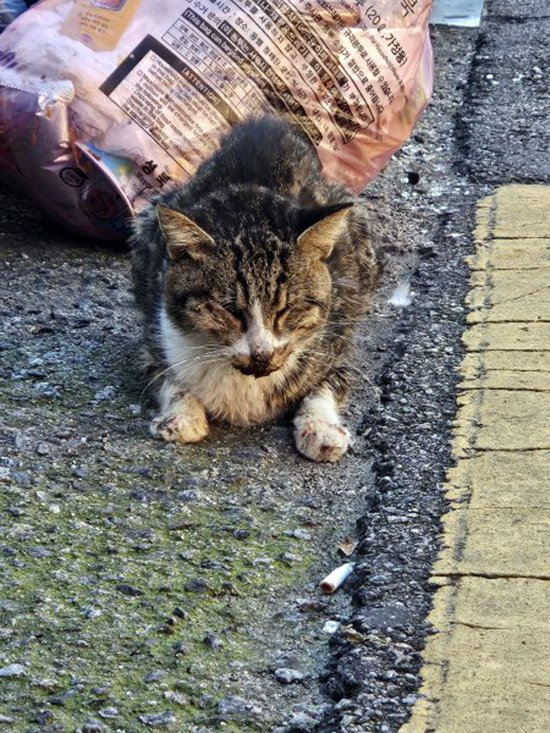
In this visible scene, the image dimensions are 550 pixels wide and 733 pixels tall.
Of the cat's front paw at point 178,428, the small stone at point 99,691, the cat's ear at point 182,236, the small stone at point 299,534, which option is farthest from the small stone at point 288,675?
the cat's ear at point 182,236

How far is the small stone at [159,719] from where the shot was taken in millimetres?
2572

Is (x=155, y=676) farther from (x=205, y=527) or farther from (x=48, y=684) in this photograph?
(x=205, y=527)

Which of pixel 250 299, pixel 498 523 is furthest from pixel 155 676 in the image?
pixel 250 299

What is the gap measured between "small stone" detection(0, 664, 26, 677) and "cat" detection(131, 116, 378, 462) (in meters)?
1.19

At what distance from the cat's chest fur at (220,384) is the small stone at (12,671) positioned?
1311 mm

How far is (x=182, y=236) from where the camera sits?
145 inches

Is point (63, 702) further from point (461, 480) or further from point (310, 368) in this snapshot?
point (310, 368)

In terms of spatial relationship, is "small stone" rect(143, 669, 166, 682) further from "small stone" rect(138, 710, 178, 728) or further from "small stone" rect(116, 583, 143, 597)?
"small stone" rect(116, 583, 143, 597)

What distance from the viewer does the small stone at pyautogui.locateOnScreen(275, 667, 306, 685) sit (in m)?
2.76

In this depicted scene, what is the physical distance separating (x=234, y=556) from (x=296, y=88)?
222 cm

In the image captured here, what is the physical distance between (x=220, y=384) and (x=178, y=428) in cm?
19

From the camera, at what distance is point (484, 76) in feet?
22.7

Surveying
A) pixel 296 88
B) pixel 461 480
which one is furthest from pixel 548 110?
pixel 461 480

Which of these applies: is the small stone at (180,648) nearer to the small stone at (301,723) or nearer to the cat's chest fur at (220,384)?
the small stone at (301,723)
